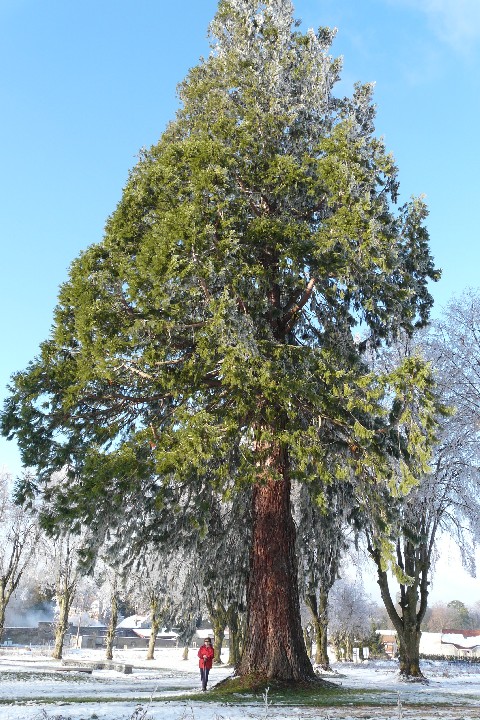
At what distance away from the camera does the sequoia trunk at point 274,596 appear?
13031mm

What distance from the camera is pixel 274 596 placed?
44.1 ft

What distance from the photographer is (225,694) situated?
12133mm

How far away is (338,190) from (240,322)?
3.83 meters

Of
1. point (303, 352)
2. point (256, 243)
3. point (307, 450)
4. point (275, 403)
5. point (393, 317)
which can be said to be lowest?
point (307, 450)

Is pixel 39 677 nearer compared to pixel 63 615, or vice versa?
pixel 39 677

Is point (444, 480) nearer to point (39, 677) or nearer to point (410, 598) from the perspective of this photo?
point (410, 598)

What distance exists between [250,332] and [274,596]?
5744 mm

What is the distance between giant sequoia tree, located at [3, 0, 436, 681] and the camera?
40.3ft

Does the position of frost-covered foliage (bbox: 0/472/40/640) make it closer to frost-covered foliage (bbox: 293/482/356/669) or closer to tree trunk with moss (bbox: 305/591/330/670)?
tree trunk with moss (bbox: 305/591/330/670)

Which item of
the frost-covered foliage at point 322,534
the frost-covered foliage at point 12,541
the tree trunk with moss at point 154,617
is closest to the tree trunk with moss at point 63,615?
the frost-covered foliage at point 12,541

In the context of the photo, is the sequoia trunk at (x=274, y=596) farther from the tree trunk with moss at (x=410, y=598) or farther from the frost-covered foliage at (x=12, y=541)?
the frost-covered foliage at (x=12, y=541)

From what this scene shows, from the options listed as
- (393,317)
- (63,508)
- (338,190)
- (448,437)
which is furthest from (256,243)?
(448,437)

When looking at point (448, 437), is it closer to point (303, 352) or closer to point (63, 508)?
point (303, 352)

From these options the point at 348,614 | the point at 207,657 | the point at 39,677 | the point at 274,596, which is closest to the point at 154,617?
the point at 207,657
